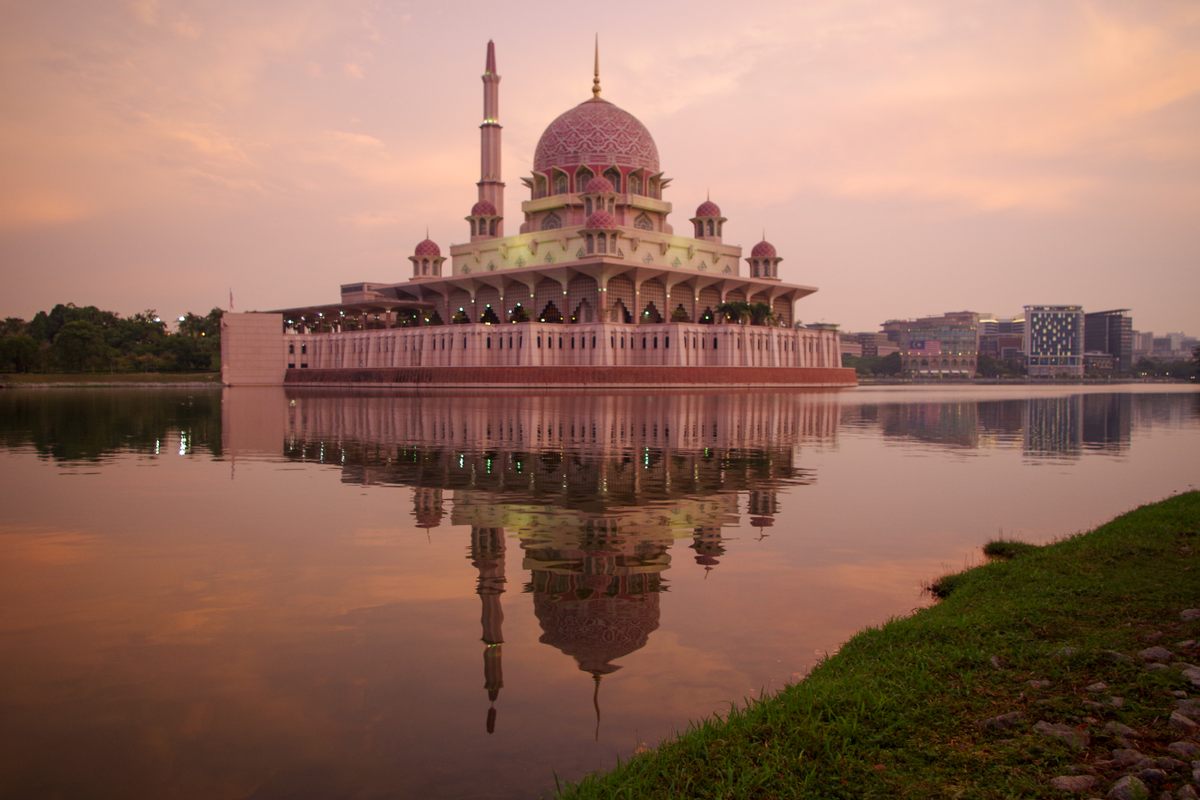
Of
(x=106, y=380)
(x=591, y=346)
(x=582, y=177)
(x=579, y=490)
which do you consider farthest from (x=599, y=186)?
(x=579, y=490)

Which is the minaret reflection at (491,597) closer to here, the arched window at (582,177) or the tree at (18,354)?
the arched window at (582,177)

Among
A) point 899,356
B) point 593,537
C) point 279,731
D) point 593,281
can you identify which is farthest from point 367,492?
point 899,356

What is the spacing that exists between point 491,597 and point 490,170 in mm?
81022

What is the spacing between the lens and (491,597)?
25.4ft

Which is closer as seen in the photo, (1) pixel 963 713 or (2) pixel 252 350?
(1) pixel 963 713

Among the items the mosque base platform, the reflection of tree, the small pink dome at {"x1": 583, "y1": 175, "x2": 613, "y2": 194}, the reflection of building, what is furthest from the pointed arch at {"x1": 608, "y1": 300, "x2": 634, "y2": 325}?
the reflection of tree

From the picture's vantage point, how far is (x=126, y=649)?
6406 millimetres

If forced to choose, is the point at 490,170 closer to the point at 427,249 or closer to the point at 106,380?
the point at 427,249

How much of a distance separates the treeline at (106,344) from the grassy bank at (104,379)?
2170mm

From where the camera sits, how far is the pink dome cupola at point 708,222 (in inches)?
3282

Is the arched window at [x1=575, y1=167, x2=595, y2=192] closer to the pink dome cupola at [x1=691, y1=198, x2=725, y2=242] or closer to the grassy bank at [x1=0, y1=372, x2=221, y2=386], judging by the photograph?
the pink dome cupola at [x1=691, y1=198, x2=725, y2=242]

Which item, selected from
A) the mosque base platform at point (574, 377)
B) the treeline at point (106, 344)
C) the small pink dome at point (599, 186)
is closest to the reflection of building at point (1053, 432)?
the mosque base platform at point (574, 377)

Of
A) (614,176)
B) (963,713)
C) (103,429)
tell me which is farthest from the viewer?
(614,176)

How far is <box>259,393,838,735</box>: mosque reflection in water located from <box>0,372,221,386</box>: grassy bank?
2596 inches
